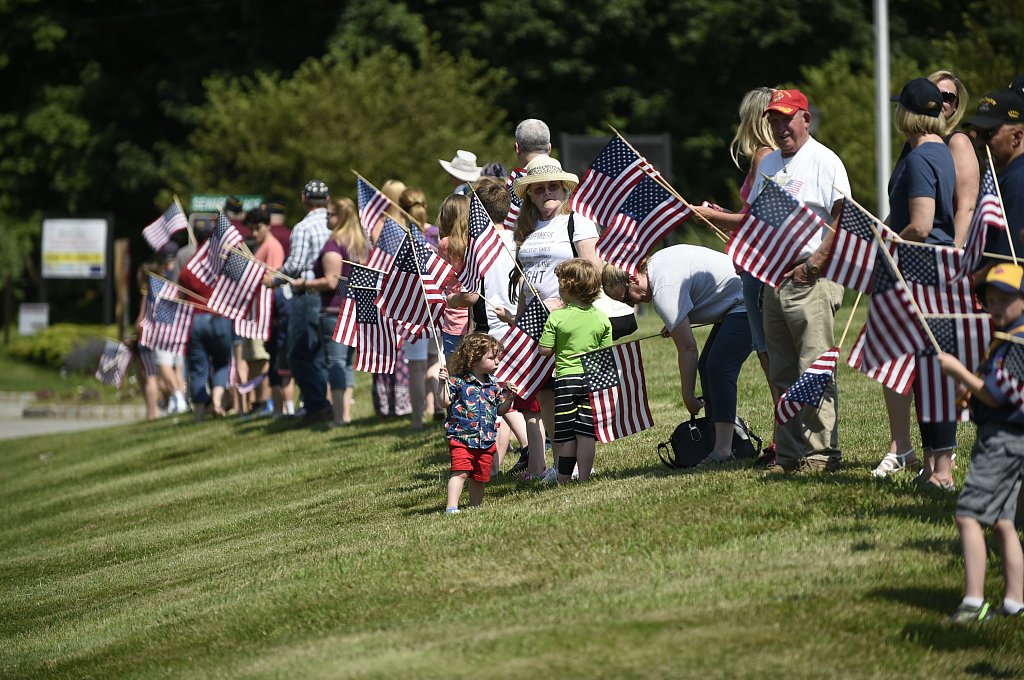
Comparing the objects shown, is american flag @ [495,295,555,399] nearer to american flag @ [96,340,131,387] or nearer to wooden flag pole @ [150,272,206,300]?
wooden flag pole @ [150,272,206,300]

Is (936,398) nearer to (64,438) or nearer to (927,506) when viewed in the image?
(927,506)

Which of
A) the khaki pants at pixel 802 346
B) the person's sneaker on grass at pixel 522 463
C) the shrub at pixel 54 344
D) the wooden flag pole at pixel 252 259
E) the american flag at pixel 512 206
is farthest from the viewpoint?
the shrub at pixel 54 344

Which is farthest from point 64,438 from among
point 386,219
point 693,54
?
point 693,54

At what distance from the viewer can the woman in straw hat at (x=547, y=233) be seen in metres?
10.3

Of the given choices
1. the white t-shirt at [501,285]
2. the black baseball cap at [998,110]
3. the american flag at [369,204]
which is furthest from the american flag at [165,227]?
the black baseball cap at [998,110]

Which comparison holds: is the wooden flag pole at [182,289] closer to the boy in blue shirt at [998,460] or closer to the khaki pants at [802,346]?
the khaki pants at [802,346]

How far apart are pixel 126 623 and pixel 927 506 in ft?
15.6

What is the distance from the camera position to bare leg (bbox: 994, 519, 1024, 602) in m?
6.61

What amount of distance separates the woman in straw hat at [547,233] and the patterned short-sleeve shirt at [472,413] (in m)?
0.77

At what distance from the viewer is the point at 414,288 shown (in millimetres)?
12195

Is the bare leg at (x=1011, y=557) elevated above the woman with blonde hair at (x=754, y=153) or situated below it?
below

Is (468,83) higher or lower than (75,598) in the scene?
higher

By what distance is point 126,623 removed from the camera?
368 inches

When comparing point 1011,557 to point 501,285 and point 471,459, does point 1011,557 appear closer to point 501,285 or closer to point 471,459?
point 471,459
